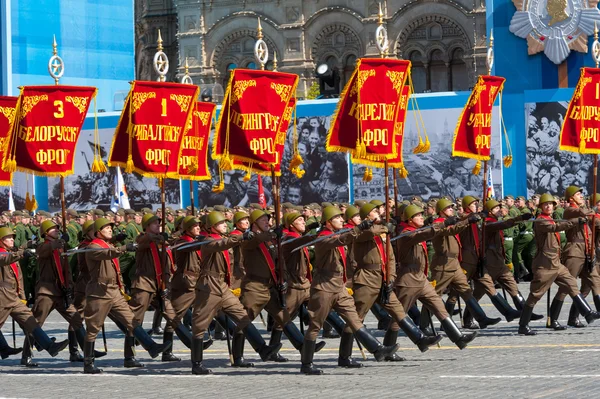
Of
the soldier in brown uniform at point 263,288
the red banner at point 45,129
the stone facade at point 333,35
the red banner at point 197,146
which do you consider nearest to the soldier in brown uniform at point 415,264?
the soldier in brown uniform at point 263,288

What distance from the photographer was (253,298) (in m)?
13.6

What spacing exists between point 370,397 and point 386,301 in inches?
93.6

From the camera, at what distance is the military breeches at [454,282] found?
15047 millimetres

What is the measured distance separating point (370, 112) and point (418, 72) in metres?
35.6

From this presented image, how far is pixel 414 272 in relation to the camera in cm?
1352

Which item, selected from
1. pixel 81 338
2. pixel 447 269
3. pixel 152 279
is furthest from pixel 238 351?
pixel 447 269

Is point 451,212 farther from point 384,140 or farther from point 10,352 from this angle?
point 10,352

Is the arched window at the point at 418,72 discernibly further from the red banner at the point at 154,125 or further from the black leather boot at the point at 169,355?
the black leather boot at the point at 169,355

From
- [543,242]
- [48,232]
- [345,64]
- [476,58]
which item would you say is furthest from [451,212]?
[345,64]

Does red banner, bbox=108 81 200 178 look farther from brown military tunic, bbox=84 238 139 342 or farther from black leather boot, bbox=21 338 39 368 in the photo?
black leather boot, bbox=21 338 39 368

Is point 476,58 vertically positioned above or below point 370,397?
above

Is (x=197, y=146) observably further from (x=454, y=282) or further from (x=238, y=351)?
(x=238, y=351)

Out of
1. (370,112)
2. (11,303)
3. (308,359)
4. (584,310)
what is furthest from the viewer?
(584,310)

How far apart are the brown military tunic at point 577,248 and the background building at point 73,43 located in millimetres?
23838
